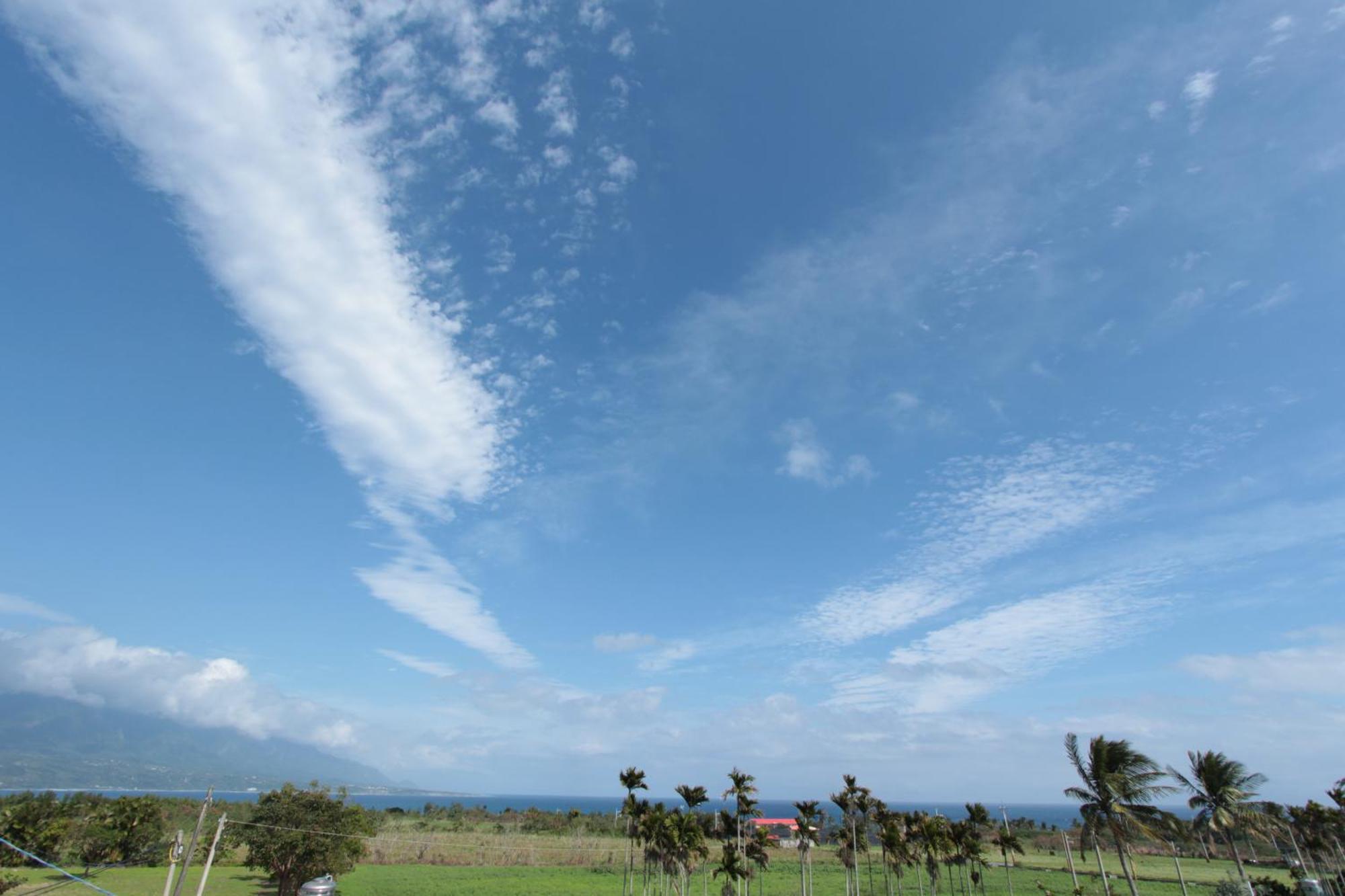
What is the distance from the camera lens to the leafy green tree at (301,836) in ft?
148

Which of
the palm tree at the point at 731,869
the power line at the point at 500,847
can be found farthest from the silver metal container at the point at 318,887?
the palm tree at the point at 731,869

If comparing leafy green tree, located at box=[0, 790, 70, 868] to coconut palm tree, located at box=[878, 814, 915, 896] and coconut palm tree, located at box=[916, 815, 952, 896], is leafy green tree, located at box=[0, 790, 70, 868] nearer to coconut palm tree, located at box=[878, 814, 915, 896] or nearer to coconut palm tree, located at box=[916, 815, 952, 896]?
coconut palm tree, located at box=[878, 814, 915, 896]

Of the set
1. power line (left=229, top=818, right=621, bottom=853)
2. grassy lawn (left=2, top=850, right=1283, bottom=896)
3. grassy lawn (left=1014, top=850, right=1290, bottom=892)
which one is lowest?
grassy lawn (left=2, top=850, right=1283, bottom=896)

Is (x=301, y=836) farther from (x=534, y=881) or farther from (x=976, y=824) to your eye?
(x=976, y=824)

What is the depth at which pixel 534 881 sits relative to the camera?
6956 cm

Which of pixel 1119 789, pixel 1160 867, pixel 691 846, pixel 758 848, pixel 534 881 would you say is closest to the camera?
pixel 1119 789

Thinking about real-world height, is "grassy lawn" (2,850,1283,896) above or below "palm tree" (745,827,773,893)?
below

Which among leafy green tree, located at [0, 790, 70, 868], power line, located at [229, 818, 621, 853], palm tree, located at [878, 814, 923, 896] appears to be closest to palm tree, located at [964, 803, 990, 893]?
palm tree, located at [878, 814, 923, 896]

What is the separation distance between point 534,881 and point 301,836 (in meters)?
32.6

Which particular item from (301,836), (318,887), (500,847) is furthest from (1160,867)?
(301,836)

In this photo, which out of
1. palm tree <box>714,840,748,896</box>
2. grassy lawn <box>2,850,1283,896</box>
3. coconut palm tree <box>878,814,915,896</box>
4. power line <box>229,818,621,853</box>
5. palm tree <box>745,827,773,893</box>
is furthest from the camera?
power line <box>229,818,621,853</box>

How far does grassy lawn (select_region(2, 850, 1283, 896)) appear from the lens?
176 feet

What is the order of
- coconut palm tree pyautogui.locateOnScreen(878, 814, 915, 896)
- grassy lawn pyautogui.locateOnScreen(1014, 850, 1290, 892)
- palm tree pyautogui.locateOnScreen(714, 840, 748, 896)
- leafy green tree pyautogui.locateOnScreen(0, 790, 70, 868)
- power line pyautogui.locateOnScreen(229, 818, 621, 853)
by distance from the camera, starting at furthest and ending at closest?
power line pyautogui.locateOnScreen(229, 818, 621, 853), grassy lawn pyautogui.locateOnScreen(1014, 850, 1290, 892), coconut palm tree pyautogui.locateOnScreen(878, 814, 915, 896), leafy green tree pyautogui.locateOnScreen(0, 790, 70, 868), palm tree pyautogui.locateOnScreen(714, 840, 748, 896)

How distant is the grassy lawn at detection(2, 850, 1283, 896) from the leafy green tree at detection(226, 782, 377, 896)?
7.82 metres
